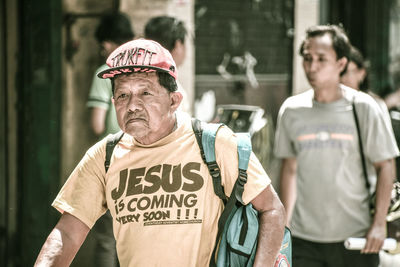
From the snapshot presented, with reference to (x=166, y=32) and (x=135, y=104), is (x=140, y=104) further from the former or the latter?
(x=166, y=32)

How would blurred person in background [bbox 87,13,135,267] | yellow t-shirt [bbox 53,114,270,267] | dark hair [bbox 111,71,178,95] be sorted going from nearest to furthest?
yellow t-shirt [bbox 53,114,270,267] < dark hair [bbox 111,71,178,95] < blurred person in background [bbox 87,13,135,267]

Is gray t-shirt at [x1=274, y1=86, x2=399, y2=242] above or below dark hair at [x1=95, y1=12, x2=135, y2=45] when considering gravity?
below

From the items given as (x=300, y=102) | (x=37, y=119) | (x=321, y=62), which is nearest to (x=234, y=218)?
(x=300, y=102)

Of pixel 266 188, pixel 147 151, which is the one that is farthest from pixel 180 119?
pixel 266 188

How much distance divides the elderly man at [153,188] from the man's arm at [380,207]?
57.4 inches

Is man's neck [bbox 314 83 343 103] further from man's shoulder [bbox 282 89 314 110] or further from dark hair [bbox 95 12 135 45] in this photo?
dark hair [bbox 95 12 135 45]

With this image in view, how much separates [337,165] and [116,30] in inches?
78.3

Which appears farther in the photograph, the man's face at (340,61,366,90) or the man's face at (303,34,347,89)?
the man's face at (340,61,366,90)

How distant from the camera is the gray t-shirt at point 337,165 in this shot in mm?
4148

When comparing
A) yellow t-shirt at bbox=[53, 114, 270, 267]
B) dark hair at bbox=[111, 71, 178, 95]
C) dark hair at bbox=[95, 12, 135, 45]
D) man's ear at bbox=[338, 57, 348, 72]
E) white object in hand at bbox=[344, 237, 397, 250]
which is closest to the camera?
yellow t-shirt at bbox=[53, 114, 270, 267]

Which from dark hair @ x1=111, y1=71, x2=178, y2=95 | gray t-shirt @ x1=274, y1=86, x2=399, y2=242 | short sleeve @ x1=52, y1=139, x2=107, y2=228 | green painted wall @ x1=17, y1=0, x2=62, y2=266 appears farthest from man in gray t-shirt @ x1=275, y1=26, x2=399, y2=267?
green painted wall @ x1=17, y1=0, x2=62, y2=266

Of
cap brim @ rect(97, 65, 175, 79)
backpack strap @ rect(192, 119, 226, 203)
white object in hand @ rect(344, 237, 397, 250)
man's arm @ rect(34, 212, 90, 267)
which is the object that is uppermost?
cap brim @ rect(97, 65, 175, 79)

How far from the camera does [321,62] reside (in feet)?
14.3

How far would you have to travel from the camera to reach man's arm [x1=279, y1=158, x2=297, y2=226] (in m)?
4.42
